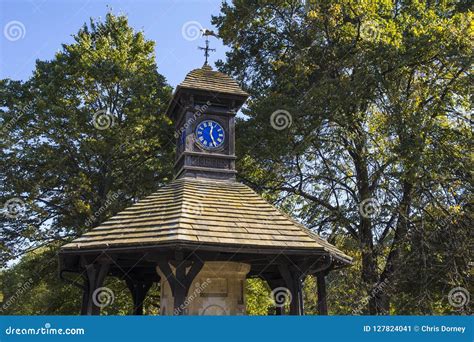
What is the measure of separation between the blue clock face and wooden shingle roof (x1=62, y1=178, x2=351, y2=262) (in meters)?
1.12

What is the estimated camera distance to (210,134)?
11109mm

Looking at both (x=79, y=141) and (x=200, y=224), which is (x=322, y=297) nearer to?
(x=200, y=224)

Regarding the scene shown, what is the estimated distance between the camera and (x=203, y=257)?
786 cm

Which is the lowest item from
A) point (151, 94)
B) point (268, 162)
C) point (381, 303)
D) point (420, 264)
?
point (381, 303)

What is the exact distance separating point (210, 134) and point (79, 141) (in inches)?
270

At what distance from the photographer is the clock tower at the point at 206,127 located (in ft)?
35.6

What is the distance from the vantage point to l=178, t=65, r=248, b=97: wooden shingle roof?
1127 centimetres

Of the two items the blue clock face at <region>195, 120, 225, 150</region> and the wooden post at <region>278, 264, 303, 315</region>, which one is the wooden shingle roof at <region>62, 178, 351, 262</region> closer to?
the wooden post at <region>278, 264, 303, 315</region>

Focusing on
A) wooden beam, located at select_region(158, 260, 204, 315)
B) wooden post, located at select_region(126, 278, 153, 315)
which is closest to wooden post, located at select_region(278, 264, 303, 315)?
wooden beam, located at select_region(158, 260, 204, 315)

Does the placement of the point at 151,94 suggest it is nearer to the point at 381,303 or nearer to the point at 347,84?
the point at 347,84

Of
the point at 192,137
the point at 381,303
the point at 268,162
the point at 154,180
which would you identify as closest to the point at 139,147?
the point at 154,180

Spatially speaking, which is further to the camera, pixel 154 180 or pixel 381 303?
pixel 154 180

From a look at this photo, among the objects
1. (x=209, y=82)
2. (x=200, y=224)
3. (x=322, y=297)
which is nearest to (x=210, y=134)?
(x=209, y=82)

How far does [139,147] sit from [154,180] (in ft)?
5.14
